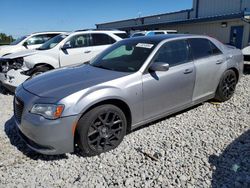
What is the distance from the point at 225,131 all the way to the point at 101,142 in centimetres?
214

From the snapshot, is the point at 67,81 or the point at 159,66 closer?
the point at 67,81

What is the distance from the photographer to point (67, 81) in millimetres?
3570

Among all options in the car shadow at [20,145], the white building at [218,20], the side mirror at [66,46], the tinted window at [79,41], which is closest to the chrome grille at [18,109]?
the car shadow at [20,145]

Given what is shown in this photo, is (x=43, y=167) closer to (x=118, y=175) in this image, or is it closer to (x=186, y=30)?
(x=118, y=175)

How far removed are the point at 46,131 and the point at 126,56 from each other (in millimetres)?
1976

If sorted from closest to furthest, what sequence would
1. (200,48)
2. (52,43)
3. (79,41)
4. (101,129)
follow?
1. (101,129)
2. (200,48)
3. (52,43)
4. (79,41)

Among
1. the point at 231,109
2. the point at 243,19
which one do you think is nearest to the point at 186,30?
the point at 243,19

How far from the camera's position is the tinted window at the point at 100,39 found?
808 centimetres

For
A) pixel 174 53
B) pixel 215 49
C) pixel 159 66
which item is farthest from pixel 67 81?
pixel 215 49

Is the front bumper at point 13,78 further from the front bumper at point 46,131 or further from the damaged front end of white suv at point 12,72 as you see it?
the front bumper at point 46,131

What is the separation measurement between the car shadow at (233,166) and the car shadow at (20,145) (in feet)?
6.65

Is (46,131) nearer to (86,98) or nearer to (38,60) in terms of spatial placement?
(86,98)

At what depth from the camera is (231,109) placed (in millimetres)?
5094

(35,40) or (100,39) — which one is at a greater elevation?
(100,39)
